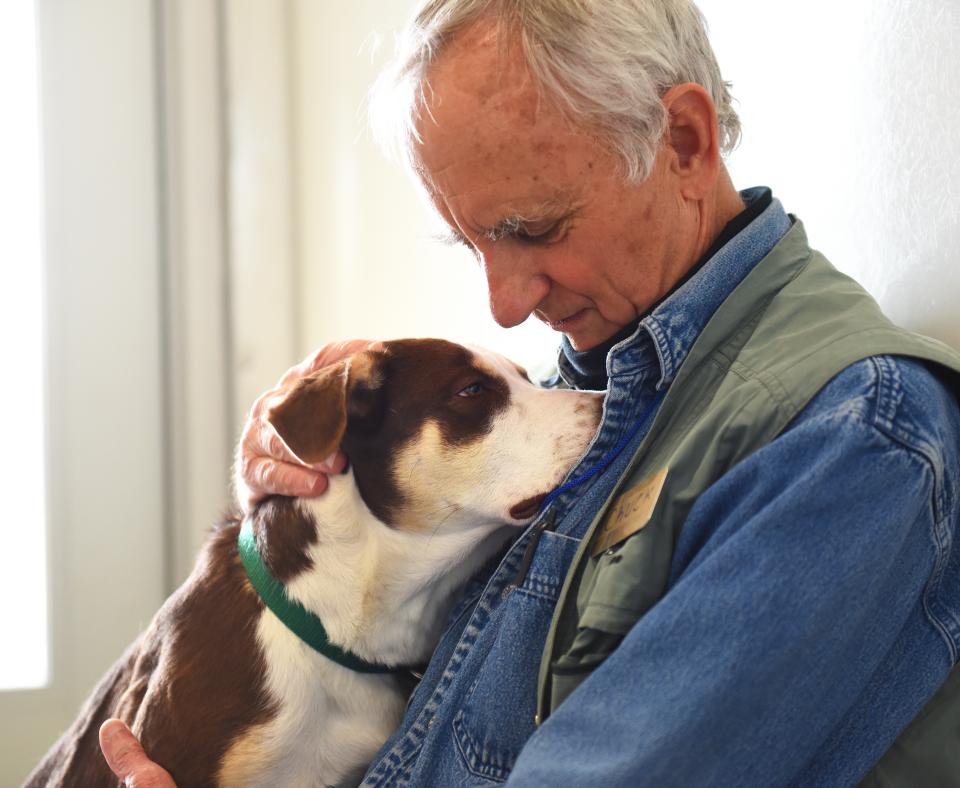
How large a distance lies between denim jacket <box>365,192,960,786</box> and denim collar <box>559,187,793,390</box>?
0.21m

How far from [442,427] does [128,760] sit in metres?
0.56

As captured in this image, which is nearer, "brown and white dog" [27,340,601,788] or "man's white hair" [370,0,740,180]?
"man's white hair" [370,0,740,180]

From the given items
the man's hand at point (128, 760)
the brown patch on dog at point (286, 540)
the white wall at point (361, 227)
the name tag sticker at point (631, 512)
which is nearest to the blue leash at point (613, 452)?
the name tag sticker at point (631, 512)

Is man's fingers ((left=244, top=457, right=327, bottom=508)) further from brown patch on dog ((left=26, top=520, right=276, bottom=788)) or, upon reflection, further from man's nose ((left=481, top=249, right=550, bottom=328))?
man's nose ((left=481, top=249, right=550, bottom=328))

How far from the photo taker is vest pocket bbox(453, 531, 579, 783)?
1084mm

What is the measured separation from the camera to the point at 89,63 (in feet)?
8.99

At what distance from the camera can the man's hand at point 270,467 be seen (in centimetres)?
134

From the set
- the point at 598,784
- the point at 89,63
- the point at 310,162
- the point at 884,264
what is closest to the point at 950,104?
the point at 884,264

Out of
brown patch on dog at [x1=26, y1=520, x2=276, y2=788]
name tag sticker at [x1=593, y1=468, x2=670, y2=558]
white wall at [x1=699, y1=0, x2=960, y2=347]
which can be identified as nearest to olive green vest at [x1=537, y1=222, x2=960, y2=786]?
name tag sticker at [x1=593, y1=468, x2=670, y2=558]

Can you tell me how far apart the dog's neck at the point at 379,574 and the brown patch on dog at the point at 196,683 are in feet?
0.31

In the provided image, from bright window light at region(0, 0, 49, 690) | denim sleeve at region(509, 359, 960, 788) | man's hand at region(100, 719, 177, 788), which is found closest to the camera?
denim sleeve at region(509, 359, 960, 788)

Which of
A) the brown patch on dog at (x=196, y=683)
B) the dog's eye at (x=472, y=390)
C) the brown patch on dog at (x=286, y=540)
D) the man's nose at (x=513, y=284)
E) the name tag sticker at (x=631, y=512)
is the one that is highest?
the man's nose at (x=513, y=284)

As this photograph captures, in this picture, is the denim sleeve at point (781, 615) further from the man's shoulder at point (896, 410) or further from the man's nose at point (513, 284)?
the man's nose at point (513, 284)

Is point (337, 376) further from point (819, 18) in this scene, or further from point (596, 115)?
point (819, 18)
